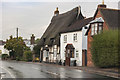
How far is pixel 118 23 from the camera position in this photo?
30109mm

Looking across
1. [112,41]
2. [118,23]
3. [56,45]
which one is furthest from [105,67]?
[56,45]

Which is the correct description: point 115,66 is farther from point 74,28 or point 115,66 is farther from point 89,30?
point 74,28

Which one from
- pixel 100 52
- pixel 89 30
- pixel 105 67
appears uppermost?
pixel 89 30

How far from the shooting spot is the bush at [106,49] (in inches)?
950

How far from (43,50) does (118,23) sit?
24.1 metres

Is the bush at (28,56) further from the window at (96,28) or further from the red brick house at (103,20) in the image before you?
the window at (96,28)

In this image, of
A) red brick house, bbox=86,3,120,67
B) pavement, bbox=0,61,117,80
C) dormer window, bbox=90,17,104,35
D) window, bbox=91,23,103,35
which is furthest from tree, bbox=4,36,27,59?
pavement, bbox=0,61,117,80

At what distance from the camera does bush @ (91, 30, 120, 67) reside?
24.1m

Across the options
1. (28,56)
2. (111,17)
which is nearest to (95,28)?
(111,17)

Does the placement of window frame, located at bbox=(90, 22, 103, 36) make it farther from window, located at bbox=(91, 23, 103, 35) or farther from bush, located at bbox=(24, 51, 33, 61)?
bush, located at bbox=(24, 51, 33, 61)

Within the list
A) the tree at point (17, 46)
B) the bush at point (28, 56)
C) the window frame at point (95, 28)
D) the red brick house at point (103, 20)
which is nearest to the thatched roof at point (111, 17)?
the red brick house at point (103, 20)

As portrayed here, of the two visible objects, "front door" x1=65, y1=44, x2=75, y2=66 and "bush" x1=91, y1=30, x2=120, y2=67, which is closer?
"bush" x1=91, y1=30, x2=120, y2=67

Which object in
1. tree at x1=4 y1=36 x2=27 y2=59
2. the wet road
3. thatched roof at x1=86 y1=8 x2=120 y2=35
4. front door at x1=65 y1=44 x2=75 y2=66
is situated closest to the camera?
the wet road

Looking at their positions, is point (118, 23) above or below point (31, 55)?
above
